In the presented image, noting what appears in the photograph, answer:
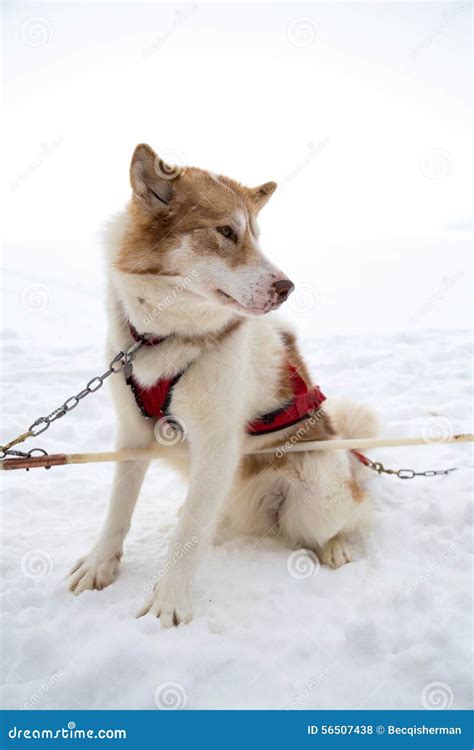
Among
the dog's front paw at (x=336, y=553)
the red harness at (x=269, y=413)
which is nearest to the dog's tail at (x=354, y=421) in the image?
the red harness at (x=269, y=413)

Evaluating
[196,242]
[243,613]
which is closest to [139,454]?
[243,613]

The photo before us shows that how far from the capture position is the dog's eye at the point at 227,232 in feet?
7.88

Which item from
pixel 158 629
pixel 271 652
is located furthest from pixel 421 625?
pixel 158 629

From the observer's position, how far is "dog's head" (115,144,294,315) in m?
2.32

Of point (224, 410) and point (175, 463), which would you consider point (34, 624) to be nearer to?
point (175, 463)

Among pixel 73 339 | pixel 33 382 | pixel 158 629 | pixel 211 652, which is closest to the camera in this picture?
pixel 211 652

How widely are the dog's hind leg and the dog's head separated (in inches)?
27.9

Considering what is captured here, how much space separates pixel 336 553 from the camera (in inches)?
112

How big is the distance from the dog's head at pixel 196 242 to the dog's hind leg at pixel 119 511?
0.71 m

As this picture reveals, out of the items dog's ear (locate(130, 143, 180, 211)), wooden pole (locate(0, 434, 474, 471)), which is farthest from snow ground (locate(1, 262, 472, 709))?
dog's ear (locate(130, 143, 180, 211))

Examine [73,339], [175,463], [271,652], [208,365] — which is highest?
[208,365]

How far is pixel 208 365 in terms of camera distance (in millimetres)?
2436

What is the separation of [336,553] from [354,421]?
965 mm

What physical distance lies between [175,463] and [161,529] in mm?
518
